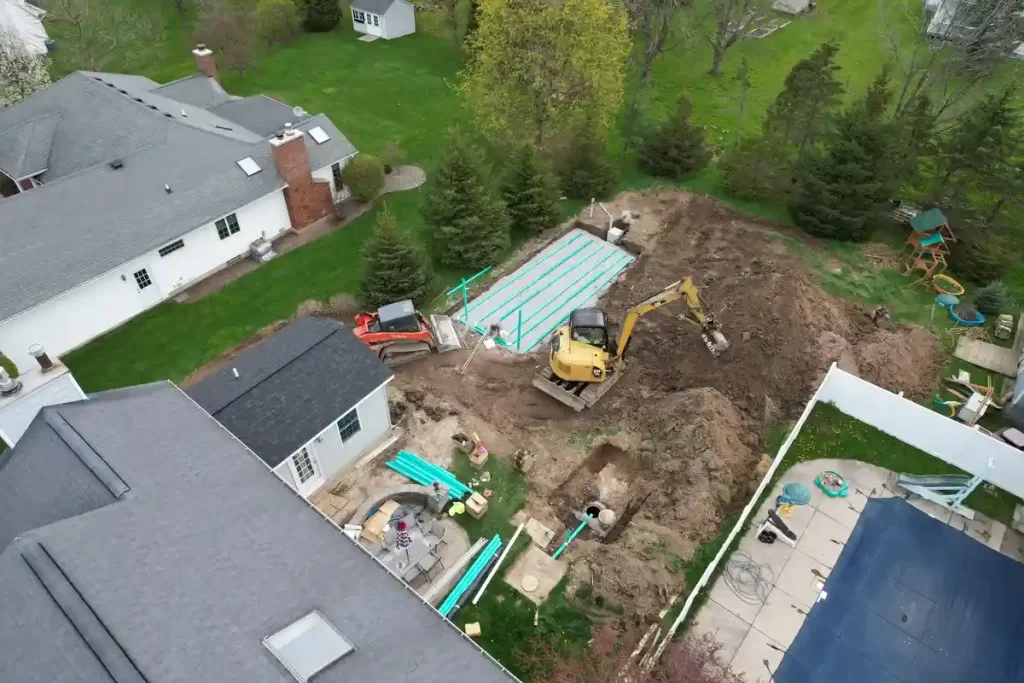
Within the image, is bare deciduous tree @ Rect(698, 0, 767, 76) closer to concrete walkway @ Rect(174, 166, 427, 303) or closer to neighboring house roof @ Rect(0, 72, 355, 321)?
concrete walkway @ Rect(174, 166, 427, 303)

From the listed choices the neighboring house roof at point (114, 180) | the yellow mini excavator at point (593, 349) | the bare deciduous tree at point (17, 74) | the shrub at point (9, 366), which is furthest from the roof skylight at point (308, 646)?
the bare deciduous tree at point (17, 74)

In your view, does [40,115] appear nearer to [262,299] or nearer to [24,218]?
[24,218]

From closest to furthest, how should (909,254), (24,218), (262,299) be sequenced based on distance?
(24,218) < (262,299) < (909,254)

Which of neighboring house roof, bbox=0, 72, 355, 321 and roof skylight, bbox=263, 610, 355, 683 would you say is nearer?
roof skylight, bbox=263, 610, 355, 683

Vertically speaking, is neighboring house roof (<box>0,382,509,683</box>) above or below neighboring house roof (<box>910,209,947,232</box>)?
above

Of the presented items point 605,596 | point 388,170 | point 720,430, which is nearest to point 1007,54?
point 720,430

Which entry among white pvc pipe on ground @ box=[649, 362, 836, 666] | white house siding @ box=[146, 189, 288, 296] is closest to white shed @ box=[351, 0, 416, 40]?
white house siding @ box=[146, 189, 288, 296]

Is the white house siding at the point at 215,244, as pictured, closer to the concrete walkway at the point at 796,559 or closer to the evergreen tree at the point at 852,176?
the concrete walkway at the point at 796,559

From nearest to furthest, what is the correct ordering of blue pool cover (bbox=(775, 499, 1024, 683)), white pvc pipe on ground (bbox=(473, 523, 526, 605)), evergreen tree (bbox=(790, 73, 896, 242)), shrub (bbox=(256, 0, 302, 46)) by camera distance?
blue pool cover (bbox=(775, 499, 1024, 683))
white pvc pipe on ground (bbox=(473, 523, 526, 605))
evergreen tree (bbox=(790, 73, 896, 242))
shrub (bbox=(256, 0, 302, 46))
